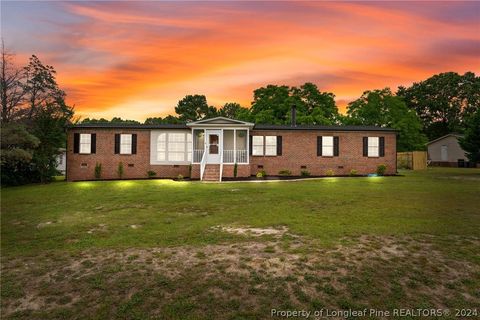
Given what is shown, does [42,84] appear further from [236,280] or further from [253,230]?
[236,280]

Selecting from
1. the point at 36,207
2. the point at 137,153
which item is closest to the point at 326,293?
the point at 36,207

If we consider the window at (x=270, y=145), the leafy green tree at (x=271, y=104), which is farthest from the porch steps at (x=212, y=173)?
the leafy green tree at (x=271, y=104)

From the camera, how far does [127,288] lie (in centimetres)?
433

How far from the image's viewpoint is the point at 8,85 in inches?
1227

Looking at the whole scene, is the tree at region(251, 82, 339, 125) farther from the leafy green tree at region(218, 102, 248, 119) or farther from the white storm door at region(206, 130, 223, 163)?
the leafy green tree at region(218, 102, 248, 119)

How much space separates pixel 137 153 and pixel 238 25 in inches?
525

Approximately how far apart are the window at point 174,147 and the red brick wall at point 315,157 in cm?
532

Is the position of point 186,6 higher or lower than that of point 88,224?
higher

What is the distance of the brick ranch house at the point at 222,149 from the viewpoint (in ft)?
77.8

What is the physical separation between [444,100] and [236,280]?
72450 millimetres

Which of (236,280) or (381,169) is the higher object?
(381,169)

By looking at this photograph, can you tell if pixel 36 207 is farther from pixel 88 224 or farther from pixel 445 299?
pixel 445 299

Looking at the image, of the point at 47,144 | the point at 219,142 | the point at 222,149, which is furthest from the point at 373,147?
the point at 47,144

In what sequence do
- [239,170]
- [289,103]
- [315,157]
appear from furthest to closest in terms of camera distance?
1. [289,103]
2. [315,157]
3. [239,170]
